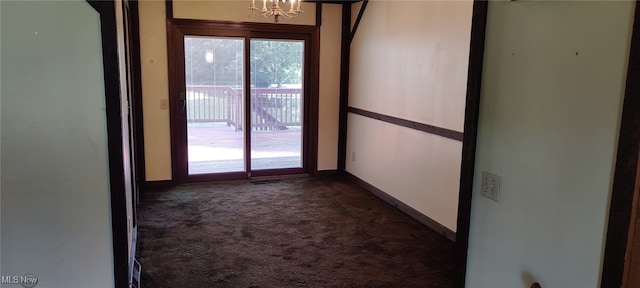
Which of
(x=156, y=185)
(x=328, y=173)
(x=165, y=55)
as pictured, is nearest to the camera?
(x=165, y=55)

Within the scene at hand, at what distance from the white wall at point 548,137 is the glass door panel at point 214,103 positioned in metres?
4.11

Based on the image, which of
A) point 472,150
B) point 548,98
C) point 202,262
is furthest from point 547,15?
point 202,262

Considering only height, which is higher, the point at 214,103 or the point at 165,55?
the point at 165,55

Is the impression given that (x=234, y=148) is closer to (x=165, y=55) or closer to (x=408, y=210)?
(x=165, y=55)

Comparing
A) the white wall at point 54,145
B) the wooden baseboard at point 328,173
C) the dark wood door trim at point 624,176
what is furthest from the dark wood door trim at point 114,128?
the wooden baseboard at point 328,173

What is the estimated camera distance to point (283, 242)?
12.1 ft

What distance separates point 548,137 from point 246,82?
435 cm

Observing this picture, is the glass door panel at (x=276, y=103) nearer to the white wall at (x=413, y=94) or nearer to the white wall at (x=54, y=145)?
the white wall at (x=413, y=94)

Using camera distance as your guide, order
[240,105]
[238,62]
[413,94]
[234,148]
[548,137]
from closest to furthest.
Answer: [548,137], [413,94], [238,62], [240,105], [234,148]

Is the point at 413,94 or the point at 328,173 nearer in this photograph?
the point at 413,94

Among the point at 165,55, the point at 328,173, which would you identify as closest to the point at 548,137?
the point at 165,55

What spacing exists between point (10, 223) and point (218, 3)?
12.4 ft

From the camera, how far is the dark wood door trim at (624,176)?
123cm

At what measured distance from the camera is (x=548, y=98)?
1.51m
